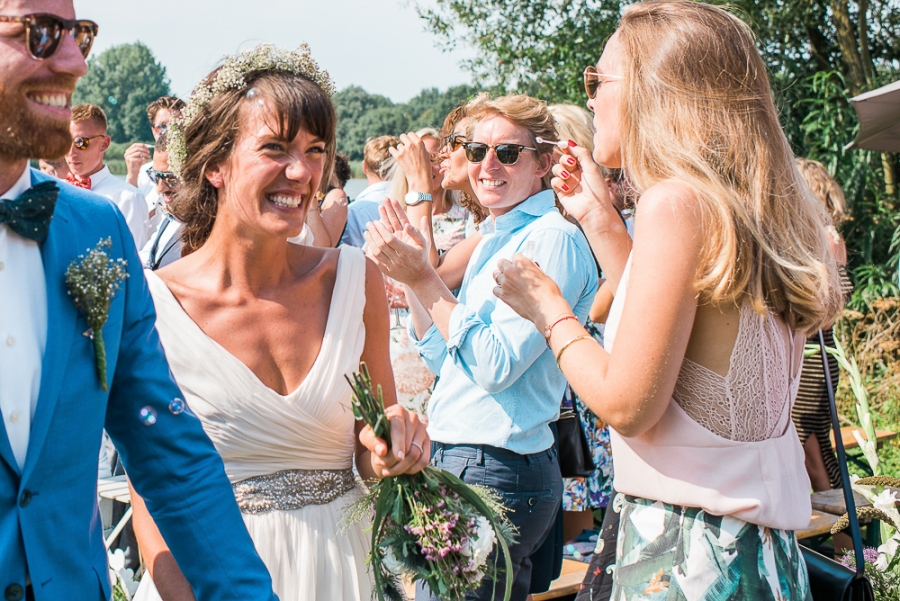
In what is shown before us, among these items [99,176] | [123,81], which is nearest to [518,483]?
[99,176]

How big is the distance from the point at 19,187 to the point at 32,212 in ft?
0.24

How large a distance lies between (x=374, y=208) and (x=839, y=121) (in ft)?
22.2

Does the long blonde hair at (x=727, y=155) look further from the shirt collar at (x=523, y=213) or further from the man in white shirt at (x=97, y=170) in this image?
the man in white shirt at (x=97, y=170)

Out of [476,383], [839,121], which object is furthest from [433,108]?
[476,383]

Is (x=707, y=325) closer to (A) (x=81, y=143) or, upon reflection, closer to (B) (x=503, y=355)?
(B) (x=503, y=355)

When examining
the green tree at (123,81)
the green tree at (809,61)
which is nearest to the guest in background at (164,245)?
the green tree at (809,61)

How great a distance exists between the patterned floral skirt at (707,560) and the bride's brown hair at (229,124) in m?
1.35

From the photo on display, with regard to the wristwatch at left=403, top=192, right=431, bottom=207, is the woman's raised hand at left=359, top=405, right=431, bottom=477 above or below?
below

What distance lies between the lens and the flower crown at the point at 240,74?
Result: 7.85 feet

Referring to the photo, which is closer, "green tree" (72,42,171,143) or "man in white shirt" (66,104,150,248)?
"man in white shirt" (66,104,150,248)

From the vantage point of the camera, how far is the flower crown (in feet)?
7.85

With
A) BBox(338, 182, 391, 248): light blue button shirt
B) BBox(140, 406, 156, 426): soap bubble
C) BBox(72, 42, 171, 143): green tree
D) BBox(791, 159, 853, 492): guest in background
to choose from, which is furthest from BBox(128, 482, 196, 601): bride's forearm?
BBox(72, 42, 171, 143): green tree

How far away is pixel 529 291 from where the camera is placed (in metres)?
2.32

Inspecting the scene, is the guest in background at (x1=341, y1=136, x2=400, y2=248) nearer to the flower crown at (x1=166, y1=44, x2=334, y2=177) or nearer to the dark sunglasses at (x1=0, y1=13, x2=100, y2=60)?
the flower crown at (x1=166, y1=44, x2=334, y2=177)
